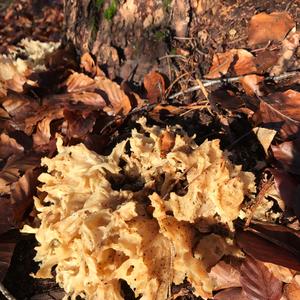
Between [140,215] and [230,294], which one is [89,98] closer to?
[140,215]

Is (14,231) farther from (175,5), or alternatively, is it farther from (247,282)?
(175,5)

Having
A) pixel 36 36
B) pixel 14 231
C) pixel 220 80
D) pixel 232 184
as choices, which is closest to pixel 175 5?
pixel 220 80

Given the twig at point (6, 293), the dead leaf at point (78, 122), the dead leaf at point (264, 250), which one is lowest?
the twig at point (6, 293)

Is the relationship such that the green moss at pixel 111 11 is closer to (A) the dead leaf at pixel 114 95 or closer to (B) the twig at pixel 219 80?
(A) the dead leaf at pixel 114 95

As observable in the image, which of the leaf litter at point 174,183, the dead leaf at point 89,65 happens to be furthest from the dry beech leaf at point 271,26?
the dead leaf at point 89,65

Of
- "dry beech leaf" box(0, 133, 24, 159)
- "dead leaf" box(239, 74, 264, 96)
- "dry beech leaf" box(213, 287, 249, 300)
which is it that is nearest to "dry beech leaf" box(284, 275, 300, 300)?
"dry beech leaf" box(213, 287, 249, 300)

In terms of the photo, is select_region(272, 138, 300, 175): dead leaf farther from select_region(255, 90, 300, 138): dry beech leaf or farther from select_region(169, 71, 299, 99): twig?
select_region(169, 71, 299, 99): twig

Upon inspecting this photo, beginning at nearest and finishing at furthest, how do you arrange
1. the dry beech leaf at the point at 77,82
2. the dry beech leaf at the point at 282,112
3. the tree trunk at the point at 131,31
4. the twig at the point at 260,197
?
the twig at the point at 260,197 < the dry beech leaf at the point at 282,112 < the tree trunk at the point at 131,31 < the dry beech leaf at the point at 77,82
